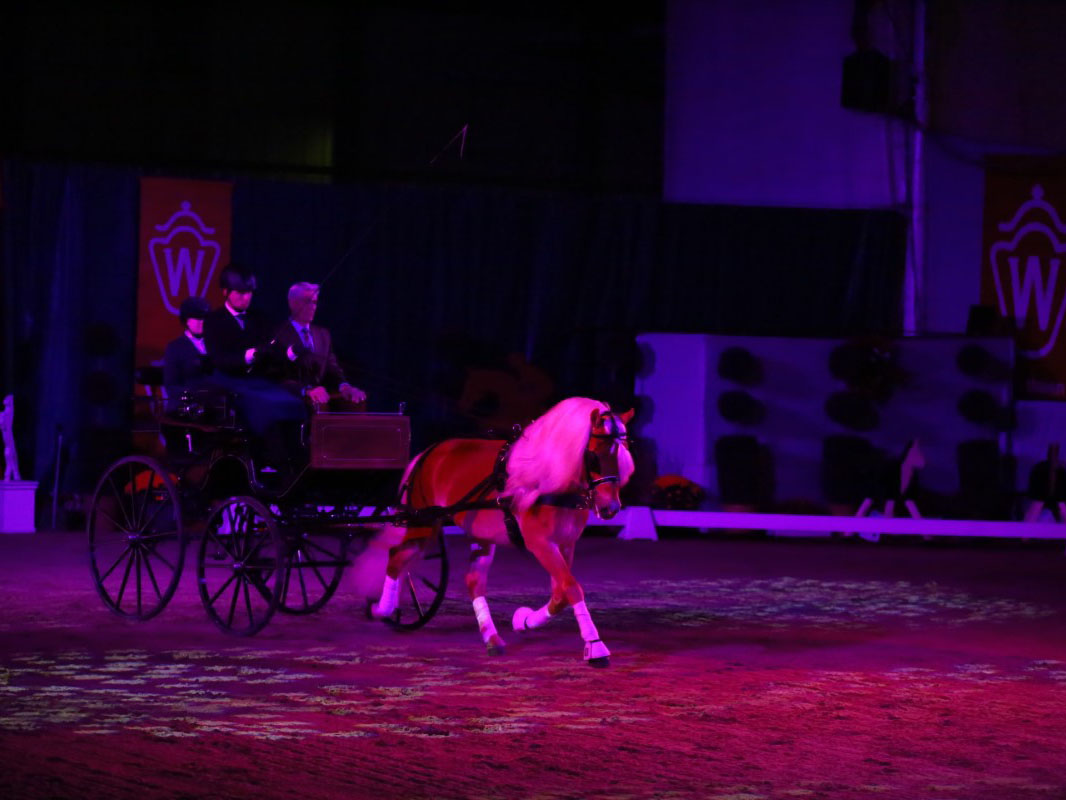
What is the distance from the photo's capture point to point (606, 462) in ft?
25.3

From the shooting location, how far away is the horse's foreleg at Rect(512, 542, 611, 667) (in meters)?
7.75

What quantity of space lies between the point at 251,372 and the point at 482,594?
171 cm

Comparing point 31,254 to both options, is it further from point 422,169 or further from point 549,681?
point 549,681

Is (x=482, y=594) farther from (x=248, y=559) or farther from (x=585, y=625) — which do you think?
(x=248, y=559)

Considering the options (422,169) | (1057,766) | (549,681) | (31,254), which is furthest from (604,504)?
(422,169)

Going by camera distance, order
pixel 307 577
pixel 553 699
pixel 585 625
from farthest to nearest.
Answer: pixel 307 577 < pixel 585 625 < pixel 553 699

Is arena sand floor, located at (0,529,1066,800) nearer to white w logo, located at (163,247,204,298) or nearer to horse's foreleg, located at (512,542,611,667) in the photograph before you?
horse's foreleg, located at (512,542,611,667)

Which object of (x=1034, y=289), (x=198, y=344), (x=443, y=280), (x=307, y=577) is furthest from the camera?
(x=1034, y=289)

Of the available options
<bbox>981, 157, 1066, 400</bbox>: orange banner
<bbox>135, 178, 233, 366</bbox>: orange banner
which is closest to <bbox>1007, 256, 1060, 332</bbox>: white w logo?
<bbox>981, 157, 1066, 400</bbox>: orange banner

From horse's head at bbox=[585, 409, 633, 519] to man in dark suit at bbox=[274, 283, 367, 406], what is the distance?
1462mm

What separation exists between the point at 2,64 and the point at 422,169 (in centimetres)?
462

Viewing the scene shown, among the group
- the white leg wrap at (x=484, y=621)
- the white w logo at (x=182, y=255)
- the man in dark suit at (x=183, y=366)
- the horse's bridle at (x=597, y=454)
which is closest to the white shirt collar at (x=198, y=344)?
the man in dark suit at (x=183, y=366)

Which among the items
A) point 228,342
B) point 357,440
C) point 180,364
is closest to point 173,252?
point 180,364

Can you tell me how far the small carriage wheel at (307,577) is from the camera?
28.3 feet
